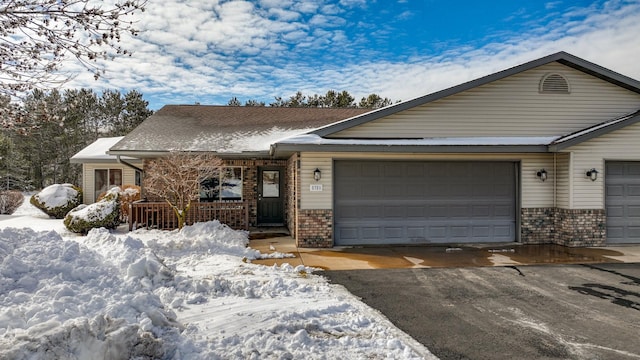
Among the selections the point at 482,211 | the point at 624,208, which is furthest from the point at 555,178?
the point at 482,211

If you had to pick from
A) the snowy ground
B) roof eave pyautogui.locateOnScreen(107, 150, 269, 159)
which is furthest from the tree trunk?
the snowy ground

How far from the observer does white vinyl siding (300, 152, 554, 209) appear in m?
9.75

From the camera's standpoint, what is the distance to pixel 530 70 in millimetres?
10359

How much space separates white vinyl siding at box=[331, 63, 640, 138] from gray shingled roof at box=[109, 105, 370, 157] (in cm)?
409

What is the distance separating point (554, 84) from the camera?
411 inches

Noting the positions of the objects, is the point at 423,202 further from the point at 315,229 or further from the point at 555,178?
the point at 555,178

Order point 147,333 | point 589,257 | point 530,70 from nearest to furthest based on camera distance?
point 147,333, point 589,257, point 530,70

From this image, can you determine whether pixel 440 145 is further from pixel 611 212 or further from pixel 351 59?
pixel 351 59

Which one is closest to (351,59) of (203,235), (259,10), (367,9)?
(367,9)

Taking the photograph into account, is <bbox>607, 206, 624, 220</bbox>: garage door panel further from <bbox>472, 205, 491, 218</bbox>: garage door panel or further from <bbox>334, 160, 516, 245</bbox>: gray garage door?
<bbox>472, 205, 491, 218</bbox>: garage door panel

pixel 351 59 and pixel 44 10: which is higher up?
pixel 351 59

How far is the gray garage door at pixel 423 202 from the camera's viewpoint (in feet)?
33.3

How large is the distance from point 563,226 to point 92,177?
1937cm

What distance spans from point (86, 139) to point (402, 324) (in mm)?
36148
